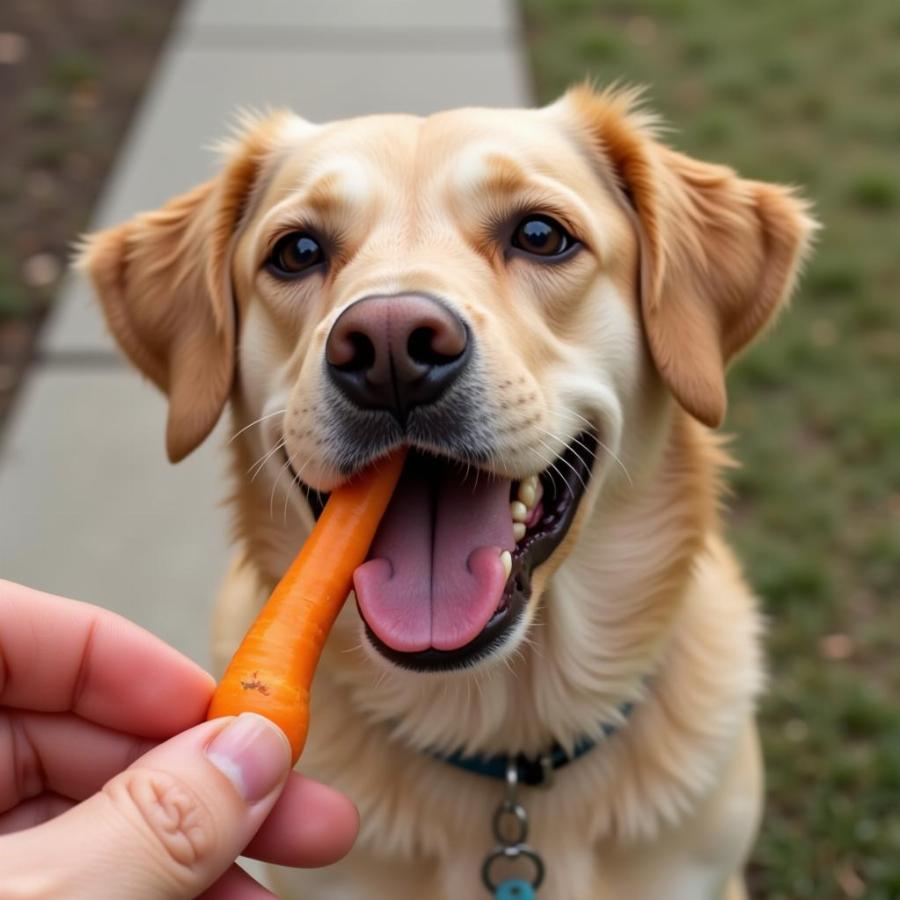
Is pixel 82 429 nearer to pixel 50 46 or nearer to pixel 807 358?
pixel 807 358

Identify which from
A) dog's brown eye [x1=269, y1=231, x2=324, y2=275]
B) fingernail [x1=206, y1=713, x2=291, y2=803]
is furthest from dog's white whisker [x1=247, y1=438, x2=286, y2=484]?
fingernail [x1=206, y1=713, x2=291, y2=803]

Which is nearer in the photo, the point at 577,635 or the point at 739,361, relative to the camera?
the point at 577,635

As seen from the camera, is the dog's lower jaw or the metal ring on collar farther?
the dog's lower jaw

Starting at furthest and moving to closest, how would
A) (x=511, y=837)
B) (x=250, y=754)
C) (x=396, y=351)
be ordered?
(x=511, y=837) → (x=396, y=351) → (x=250, y=754)

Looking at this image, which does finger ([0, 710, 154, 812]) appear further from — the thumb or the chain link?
the chain link

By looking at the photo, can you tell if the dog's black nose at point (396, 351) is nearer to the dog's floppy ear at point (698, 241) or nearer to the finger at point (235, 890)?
the dog's floppy ear at point (698, 241)

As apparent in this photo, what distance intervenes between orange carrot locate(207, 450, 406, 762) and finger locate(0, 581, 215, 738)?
117 millimetres

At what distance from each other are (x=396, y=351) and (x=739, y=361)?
3226 mm

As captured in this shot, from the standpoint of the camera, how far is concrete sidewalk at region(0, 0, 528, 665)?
12.9 feet

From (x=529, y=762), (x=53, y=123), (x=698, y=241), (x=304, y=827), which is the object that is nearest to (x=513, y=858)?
(x=529, y=762)

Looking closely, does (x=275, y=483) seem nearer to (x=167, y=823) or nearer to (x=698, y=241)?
(x=167, y=823)

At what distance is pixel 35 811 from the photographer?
6.29 feet

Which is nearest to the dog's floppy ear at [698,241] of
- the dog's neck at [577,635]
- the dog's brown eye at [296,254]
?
the dog's neck at [577,635]

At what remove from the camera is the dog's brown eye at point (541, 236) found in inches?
89.0
